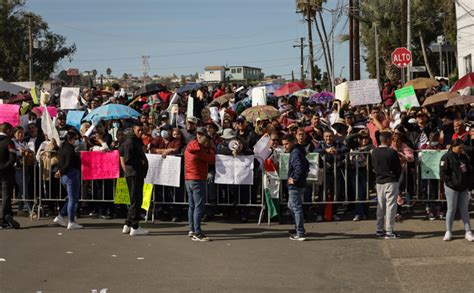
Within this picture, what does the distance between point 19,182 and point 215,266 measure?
5.94 meters

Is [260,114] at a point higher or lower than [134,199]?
higher

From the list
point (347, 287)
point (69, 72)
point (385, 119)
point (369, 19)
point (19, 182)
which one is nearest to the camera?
point (347, 287)

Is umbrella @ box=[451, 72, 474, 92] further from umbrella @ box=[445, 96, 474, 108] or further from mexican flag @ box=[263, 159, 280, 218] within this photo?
mexican flag @ box=[263, 159, 280, 218]

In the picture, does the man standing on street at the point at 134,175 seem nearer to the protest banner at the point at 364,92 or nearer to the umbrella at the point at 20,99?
the protest banner at the point at 364,92

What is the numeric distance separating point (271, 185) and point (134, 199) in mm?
2471

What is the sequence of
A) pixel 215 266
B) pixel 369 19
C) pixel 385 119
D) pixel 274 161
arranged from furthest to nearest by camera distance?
pixel 369 19 < pixel 385 119 < pixel 274 161 < pixel 215 266

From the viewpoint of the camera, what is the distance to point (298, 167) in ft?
35.7

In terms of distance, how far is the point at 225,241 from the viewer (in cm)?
1086

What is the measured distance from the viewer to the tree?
220 ft

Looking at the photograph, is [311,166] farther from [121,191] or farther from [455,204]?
[121,191]

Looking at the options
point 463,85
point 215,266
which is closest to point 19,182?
point 215,266

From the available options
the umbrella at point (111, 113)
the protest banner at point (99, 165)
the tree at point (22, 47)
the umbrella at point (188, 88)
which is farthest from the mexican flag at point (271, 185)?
the tree at point (22, 47)

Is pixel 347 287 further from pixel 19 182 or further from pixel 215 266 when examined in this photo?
pixel 19 182

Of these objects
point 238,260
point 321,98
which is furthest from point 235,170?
point 321,98
